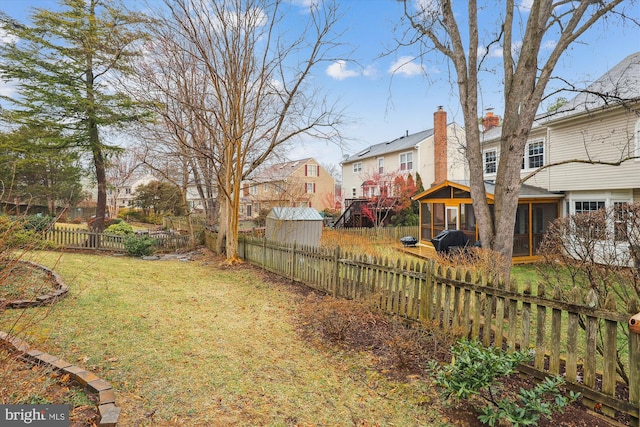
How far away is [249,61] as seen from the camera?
11180mm

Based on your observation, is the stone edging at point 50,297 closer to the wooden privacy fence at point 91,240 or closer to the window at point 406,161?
the wooden privacy fence at point 91,240

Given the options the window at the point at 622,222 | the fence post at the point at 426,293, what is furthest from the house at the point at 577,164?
the fence post at the point at 426,293

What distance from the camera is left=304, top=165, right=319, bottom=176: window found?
40.3 m

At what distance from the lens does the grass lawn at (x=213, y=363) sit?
324 cm

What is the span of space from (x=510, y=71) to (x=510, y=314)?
4.81 metres

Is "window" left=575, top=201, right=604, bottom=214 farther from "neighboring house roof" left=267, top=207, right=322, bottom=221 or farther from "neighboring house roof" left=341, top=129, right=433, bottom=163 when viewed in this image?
"neighboring house roof" left=341, top=129, right=433, bottom=163

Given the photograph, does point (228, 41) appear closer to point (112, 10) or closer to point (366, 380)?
point (112, 10)

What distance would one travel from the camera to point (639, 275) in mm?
3787

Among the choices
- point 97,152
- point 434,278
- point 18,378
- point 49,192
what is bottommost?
point 18,378

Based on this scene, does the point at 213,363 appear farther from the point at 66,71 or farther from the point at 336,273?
the point at 66,71

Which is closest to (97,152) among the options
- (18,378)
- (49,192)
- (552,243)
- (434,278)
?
(49,192)

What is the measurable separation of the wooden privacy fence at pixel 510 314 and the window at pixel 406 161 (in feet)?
70.2

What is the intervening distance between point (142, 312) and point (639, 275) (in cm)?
739

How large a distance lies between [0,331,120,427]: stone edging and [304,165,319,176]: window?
36844 millimetres
